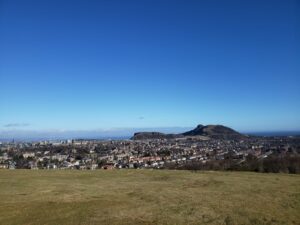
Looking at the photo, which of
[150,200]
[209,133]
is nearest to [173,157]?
[150,200]

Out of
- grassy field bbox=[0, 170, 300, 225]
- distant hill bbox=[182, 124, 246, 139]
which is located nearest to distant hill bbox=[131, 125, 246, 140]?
distant hill bbox=[182, 124, 246, 139]

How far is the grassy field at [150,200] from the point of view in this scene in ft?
47.6

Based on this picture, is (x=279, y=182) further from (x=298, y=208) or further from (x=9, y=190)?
(x=9, y=190)

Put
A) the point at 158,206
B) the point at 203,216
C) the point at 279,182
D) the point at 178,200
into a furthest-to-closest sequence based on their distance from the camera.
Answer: the point at 279,182, the point at 178,200, the point at 158,206, the point at 203,216

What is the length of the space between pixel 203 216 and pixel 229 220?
41.8 inches

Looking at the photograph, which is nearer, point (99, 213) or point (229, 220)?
point (229, 220)

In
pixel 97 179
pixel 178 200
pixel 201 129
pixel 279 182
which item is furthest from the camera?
pixel 201 129

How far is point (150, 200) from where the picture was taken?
18.0m

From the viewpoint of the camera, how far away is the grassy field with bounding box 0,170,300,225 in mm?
14508

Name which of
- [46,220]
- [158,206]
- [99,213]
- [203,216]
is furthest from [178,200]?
[46,220]

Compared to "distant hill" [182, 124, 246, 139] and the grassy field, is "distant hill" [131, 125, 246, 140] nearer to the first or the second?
"distant hill" [182, 124, 246, 139]

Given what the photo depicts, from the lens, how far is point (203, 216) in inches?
585

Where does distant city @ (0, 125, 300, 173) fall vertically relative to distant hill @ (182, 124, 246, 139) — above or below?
below

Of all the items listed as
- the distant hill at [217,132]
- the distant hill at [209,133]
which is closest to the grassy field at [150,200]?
the distant hill at [217,132]
